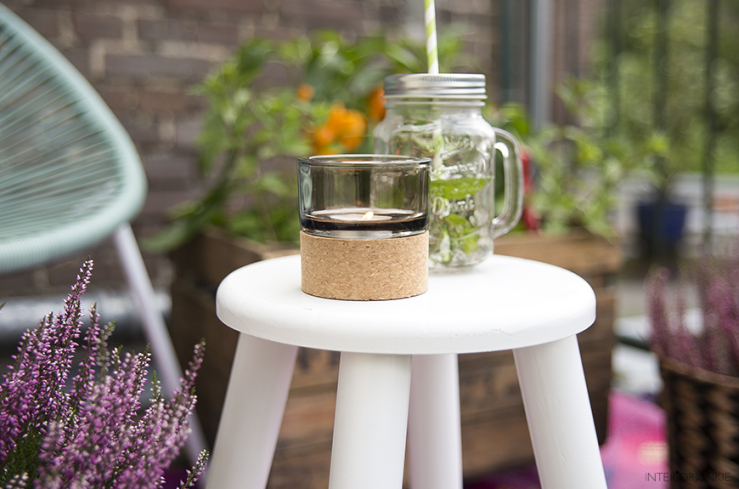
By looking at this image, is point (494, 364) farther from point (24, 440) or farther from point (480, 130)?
point (24, 440)

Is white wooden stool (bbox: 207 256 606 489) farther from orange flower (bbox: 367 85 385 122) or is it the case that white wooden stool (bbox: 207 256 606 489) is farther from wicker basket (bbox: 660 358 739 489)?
orange flower (bbox: 367 85 385 122)

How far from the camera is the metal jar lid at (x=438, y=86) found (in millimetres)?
649

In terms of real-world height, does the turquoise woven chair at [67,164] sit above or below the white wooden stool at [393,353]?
above

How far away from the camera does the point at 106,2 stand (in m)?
1.52

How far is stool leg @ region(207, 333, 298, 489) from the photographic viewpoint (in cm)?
64

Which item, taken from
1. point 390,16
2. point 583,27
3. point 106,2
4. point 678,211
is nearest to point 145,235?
point 106,2

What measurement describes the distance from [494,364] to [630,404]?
538 millimetres

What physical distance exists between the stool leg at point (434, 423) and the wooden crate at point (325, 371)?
Result: 25 cm

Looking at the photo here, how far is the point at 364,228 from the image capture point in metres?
0.55

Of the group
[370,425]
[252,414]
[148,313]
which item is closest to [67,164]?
[148,313]

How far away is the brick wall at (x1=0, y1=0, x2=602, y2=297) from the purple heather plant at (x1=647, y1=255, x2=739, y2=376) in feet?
3.74

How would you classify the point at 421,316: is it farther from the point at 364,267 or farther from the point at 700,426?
the point at 700,426

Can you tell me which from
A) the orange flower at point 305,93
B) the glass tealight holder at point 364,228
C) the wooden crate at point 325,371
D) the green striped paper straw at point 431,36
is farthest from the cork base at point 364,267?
the orange flower at point 305,93

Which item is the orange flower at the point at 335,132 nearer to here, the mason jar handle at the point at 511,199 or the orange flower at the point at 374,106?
the orange flower at the point at 374,106
